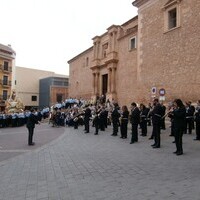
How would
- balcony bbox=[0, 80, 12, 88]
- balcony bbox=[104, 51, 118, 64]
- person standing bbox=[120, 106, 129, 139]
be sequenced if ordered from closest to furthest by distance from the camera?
person standing bbox=[120, 106, 129, 139]
balcony bbox=[104, 51, 118, 64]
balcony bbox=[0, 80, 12, 88]

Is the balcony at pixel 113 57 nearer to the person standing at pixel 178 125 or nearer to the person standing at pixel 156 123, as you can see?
the person standing at pixel 156 123

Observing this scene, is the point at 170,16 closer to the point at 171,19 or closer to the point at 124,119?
the point at 171,19

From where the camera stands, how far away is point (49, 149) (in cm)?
1005

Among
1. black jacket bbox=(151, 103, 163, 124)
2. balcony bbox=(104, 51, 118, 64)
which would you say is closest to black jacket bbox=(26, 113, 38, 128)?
black jacket bbox=(151, 103, 163, 124)

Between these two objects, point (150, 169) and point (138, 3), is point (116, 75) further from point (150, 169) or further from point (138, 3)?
point (150, 169)

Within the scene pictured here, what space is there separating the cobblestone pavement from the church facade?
8.74 m

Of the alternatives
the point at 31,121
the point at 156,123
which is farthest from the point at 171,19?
the point at 31,121

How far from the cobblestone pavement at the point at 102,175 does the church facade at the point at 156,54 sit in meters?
8.74

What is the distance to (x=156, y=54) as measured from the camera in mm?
19844

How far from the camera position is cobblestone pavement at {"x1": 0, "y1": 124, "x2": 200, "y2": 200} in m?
4.79

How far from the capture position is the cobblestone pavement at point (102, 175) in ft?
15.7

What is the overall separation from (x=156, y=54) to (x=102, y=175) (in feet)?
50.1

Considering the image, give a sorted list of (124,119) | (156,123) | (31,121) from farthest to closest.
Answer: (124,119) → (31,121) → (156,123)

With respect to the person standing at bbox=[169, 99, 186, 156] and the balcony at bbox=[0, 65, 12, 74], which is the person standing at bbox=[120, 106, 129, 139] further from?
the balcony at bbox=[0, 65, 12, 74]
